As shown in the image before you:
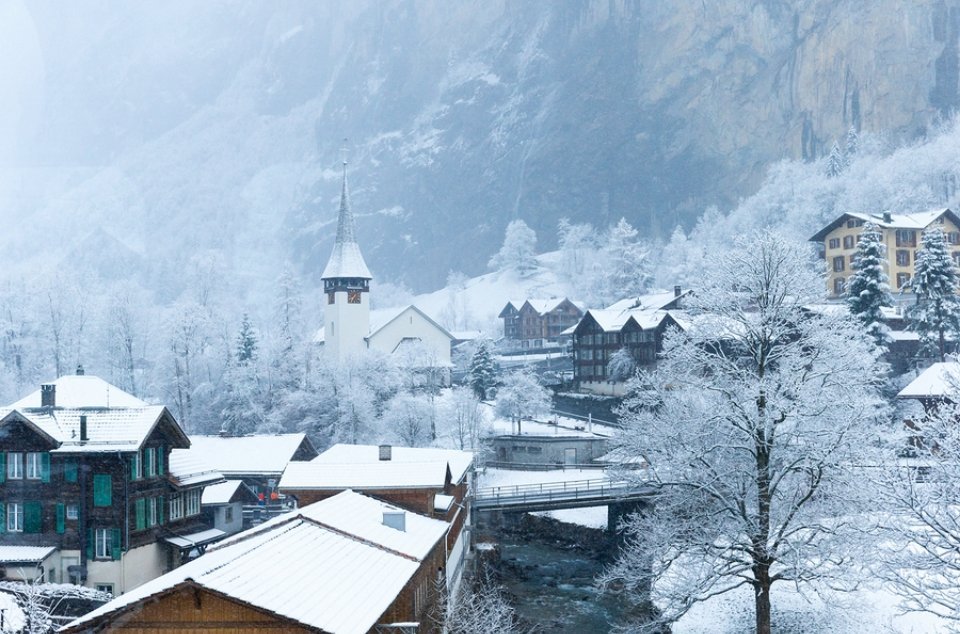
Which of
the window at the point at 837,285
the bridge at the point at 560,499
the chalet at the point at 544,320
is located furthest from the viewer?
the chalet at the point at 544,320

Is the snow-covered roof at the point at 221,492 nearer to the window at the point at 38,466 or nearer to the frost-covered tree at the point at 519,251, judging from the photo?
the window at the point at 38,466

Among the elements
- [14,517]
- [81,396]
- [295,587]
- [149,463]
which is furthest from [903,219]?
[295,587]

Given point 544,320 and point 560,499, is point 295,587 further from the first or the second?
point 544,320

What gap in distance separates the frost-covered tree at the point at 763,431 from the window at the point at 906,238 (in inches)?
2495

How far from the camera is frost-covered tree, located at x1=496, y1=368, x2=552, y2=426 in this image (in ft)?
230

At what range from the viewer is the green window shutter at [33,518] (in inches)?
1436

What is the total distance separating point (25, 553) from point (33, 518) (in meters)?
1.56

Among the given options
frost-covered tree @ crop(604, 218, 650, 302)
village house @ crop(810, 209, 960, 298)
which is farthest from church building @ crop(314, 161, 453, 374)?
village house @ crop(810, 209, 960, 298)

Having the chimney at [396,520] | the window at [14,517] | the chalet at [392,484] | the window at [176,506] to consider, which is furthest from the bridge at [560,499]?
the window at [14,517]

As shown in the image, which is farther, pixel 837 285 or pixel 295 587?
pixel 837 285

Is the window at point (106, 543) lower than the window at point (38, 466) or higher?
lower

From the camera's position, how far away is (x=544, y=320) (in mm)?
119250

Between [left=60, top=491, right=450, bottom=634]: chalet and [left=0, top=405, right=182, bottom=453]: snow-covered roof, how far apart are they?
14729 millimetres

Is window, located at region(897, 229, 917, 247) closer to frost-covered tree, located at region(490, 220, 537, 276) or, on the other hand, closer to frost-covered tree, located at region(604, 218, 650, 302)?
frost-covered tree, located at region(604, 218, 650, 302)
